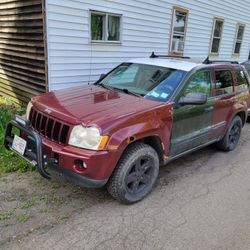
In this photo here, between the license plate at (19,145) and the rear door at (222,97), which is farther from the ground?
the rear door at (222,97)

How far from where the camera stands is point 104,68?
7375 millimetres

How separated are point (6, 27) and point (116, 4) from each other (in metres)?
2.94

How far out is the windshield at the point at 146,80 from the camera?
382 centimetres

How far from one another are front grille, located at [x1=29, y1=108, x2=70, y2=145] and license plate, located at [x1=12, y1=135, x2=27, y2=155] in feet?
0.76

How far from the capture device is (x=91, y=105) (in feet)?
11.0

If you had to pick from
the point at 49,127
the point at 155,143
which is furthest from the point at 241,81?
the point at 49,127

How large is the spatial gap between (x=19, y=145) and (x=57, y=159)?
0.57 metres

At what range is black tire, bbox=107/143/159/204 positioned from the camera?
3162 millimetres

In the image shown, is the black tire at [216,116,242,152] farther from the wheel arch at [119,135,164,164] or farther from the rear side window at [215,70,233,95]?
the wheel arch at [119,135,164,164]

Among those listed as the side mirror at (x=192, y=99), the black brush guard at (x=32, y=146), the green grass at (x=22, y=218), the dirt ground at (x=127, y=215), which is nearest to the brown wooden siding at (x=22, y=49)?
the black brush guard at (x=32, y=146)

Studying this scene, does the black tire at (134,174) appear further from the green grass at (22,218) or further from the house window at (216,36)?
the house window at (216,36)

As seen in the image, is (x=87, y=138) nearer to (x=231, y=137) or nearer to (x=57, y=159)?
(x=57, y=159)

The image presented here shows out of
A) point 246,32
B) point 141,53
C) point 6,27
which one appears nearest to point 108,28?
point 141,53

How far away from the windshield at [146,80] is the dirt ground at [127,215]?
1.27 m
